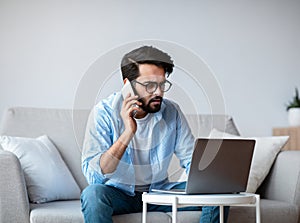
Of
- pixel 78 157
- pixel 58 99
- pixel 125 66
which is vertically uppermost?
pixel 125 66

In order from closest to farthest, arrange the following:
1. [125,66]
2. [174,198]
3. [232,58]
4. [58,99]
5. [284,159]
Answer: [125,66], [174,198], [284,159], [58,99], [232,58]

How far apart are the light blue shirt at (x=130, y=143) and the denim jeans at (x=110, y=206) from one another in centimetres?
5

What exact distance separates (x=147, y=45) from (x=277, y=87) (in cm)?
235

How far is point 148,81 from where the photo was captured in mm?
1704

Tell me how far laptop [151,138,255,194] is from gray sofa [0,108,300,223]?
0.08 meters

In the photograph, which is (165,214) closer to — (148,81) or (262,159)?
(262,159)

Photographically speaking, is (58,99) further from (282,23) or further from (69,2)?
(282,23)

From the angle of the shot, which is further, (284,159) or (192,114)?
(284,159)

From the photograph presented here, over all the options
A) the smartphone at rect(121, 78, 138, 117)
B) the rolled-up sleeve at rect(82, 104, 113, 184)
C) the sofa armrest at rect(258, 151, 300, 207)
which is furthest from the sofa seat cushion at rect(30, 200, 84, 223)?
the sofa armrest at rect(258, 151, 300, 207)

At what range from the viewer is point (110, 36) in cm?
358

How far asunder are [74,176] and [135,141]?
1.01m

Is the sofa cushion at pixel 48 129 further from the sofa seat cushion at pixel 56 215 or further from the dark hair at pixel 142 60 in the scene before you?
the dark hair at pixel 142 60

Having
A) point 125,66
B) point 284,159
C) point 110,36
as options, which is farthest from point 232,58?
point 125,66

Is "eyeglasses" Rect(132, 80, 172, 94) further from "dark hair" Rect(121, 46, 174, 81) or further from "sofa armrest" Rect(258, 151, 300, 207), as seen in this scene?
"sofa armrest" Rect(258, 151, 300, 207)
